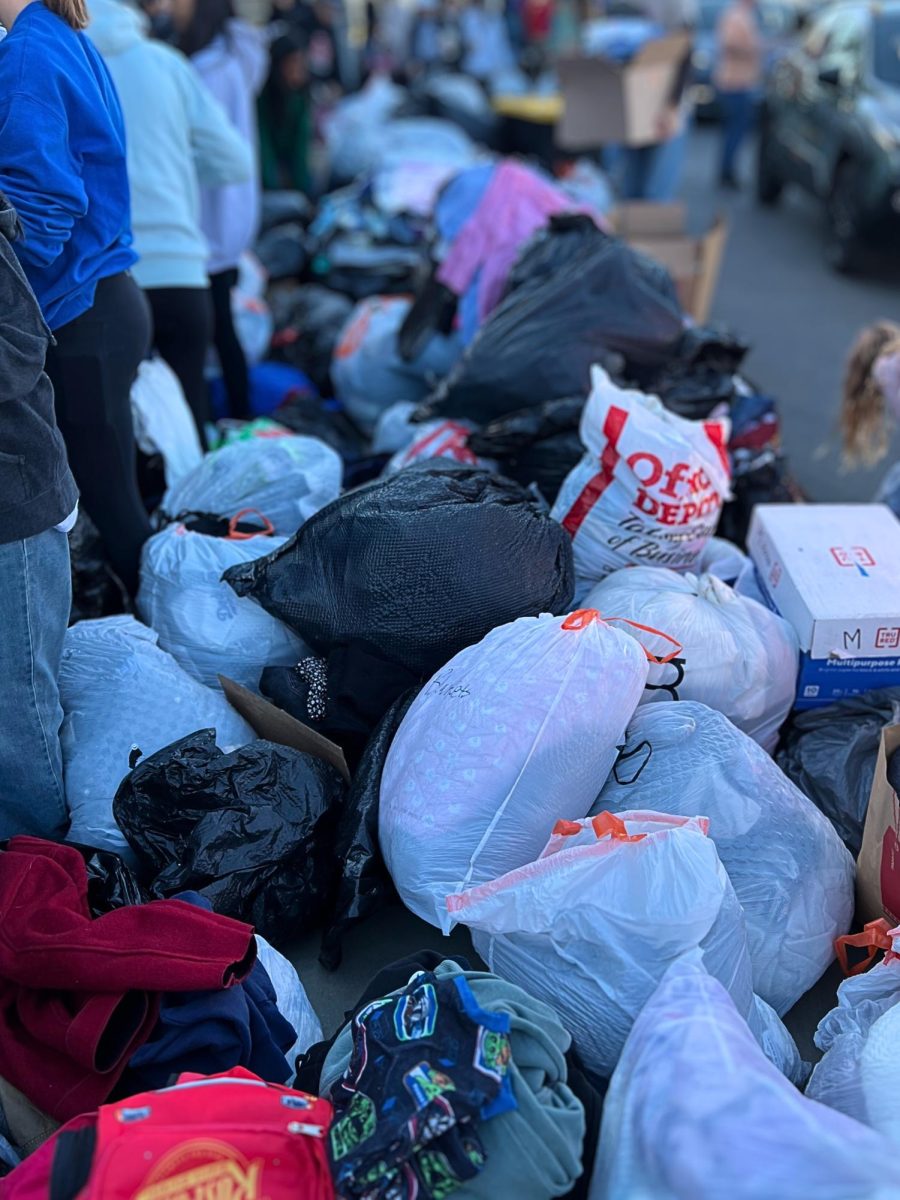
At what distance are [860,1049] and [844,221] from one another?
6297mm

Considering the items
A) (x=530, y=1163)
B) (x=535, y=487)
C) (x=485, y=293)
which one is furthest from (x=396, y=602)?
(x=485, y=293)

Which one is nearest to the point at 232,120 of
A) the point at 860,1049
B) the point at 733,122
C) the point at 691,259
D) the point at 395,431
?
the point at 395,431

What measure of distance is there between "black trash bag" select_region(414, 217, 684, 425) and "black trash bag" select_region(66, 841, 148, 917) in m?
1.84

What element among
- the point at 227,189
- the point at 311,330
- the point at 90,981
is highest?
the point at 227,189

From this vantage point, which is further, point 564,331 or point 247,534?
point 564,331

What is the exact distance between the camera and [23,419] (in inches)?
69.7

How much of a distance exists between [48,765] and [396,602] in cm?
77

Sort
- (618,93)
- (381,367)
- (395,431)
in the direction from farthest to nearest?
1. (618,93)
2. (381,367)
3. (395,431)

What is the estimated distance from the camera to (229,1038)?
1.59m

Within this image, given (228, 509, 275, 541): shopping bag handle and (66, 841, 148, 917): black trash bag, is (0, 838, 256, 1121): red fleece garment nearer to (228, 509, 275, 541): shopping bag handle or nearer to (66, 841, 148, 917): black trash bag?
(66, 841, 148, 917): black trash bag

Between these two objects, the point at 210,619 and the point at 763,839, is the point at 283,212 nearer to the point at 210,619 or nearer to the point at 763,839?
the point at 210,619

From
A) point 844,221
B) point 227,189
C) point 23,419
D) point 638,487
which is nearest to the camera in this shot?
point 23,419

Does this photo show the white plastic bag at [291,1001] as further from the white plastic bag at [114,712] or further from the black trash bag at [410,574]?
the black trash bag at [410,574]

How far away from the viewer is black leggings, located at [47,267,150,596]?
241 cm
